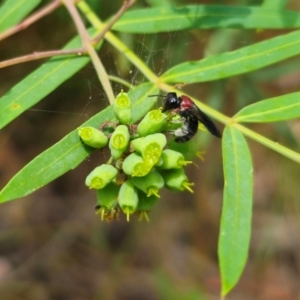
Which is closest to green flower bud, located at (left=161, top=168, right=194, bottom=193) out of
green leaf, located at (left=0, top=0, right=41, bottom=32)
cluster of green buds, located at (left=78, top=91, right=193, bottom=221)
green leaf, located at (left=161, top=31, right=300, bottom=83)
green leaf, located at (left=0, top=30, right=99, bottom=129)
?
cluster of green buds, located at (left=78, top=91, right=193, bottom=221)

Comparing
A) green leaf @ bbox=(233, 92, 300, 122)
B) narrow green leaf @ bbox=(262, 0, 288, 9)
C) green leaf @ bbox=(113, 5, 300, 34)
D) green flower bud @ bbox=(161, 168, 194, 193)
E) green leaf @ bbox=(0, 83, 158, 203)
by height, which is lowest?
green leaf @ bbox=(0, 83, 158, 203)

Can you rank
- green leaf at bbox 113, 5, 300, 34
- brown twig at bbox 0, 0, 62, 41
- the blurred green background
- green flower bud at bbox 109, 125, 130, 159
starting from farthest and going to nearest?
1. the blurred green background
2. green leaf at bbox 113, 5, 300, 34
3. brown twig at bbox 0, 0, 62, 41
4. green flower bud at bbox 109, 125, 130, 159

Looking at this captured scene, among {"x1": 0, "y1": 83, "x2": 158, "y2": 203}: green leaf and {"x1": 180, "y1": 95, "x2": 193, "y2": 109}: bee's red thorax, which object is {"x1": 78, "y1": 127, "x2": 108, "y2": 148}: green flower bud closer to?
{"x1": 0, "y1": 83, "x2": 158, "y2": 203}: green leaf

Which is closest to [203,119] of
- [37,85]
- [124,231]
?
[37,85]

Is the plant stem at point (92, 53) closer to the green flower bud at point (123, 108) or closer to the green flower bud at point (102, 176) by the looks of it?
the green flower bud at point (123, 108)

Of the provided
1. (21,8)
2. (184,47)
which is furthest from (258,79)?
(21,8)

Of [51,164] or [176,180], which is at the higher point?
[176,180]

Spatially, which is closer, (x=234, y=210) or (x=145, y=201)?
(x=234, y=210)

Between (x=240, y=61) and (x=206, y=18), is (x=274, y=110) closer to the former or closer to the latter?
(x=240, y=61)
